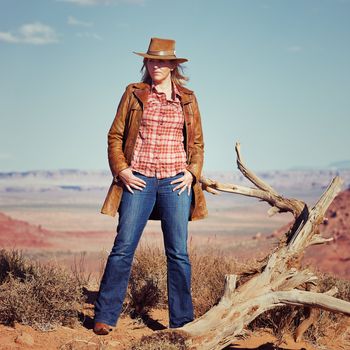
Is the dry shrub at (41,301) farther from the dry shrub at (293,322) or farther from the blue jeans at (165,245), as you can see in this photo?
the dry shrub at (293,322)

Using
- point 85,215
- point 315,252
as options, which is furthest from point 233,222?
point 315,252

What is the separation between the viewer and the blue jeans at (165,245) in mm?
5203

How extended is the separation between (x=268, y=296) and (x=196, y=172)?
1.18 meters

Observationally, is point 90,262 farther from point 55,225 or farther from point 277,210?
point 55,225

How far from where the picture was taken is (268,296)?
5.51 m

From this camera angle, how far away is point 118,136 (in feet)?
17.3

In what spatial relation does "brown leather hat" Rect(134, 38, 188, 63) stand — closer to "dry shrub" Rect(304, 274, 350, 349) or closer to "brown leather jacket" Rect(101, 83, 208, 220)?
"brown leather jacket" Rect(101, 83, 208, 220)

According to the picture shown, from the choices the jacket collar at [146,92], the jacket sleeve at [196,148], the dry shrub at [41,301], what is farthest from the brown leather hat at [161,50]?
the dry shrub at [41,301]

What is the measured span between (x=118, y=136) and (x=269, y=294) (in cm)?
178

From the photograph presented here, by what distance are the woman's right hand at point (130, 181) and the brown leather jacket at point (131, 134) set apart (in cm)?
4

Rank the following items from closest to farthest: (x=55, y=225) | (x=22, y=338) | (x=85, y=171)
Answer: (x=22, y=338) → (x=55, y=225) → (x=85, y=171)

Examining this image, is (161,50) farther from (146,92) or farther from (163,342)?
(163,342)

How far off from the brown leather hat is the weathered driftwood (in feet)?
5.68

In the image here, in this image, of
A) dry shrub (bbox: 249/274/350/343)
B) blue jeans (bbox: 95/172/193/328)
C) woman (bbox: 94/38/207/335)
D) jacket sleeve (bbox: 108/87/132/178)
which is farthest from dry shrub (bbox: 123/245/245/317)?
jacket sleeve (bbox: 108/87/132/178)
